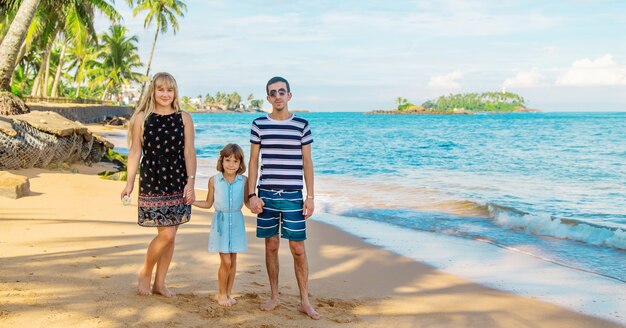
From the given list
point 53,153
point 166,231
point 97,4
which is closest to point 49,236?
point 166,231

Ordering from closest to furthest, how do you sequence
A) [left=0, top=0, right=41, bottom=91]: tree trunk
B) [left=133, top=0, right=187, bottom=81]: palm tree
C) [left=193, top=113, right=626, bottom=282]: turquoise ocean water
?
[left=193, top=113, right=626, bottom=282]: turquoise ocean water
[left=0, top=0, right=41, bottom=91]: tree trunk
[left=133, top=0, right=187, bottom=81]: palm tree

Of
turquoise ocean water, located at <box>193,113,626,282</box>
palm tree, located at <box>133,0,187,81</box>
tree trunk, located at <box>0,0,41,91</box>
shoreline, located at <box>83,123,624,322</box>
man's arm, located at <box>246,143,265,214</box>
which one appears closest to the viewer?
man's arm, located at <box>246,143,265,214</box>

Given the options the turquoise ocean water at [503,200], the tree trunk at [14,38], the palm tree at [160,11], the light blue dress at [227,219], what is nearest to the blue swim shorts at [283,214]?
the light blue dress at [227,219]

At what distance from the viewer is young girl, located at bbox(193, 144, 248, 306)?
4.35m

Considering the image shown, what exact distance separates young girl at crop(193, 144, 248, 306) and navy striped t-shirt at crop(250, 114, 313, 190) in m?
0.20

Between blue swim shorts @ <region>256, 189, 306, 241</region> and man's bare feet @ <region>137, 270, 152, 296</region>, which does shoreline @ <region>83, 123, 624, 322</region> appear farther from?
man's bare feet @ <region>137, 270, 152, 296</region>

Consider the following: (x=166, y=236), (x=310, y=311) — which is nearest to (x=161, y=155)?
(x=166, y=236)

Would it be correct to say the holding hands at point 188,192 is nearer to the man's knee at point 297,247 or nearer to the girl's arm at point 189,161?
the girl's arm at point 189,161

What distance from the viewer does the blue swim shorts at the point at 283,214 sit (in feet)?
14.2

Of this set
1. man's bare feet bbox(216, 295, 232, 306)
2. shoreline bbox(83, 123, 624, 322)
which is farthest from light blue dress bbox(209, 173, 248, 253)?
shoreline bbox(83, 123, 624, 322)

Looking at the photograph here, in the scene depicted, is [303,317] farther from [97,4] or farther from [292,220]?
[97,4]

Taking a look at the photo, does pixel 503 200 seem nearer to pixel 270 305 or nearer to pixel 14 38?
pixel 270 305

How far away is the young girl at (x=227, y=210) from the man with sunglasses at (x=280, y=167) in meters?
0.12

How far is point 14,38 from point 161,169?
13040 millimetres
